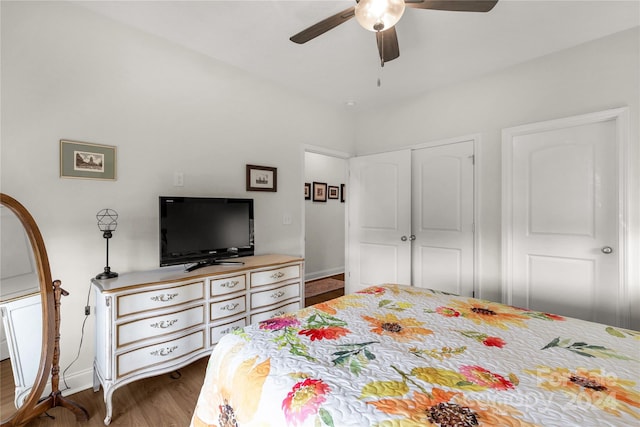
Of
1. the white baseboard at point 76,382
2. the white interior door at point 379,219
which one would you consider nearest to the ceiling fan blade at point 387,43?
the white interior door at point 379,219

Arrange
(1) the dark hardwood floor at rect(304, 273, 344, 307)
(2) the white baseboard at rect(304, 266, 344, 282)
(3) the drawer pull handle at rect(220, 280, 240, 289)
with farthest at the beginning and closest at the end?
(2) the white baseboard at rect(304, 266, 344, 282)
(1) the dark hardwood floor at rect(304, 273, 344, 307)
(3) the drawer pull handle at rect(220, 280, 240, 289)

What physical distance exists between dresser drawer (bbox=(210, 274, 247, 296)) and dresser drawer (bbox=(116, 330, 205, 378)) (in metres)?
0.29

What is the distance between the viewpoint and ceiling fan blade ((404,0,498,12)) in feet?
4.78

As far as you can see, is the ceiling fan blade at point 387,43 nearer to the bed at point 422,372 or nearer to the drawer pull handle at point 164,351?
the bed at point 422,372

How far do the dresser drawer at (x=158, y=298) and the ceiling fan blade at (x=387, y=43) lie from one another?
192 cm

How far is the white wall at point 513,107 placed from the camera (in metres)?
2.21

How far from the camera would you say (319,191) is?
17.0 feet

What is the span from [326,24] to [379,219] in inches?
95.0

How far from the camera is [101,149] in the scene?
82.0 inches

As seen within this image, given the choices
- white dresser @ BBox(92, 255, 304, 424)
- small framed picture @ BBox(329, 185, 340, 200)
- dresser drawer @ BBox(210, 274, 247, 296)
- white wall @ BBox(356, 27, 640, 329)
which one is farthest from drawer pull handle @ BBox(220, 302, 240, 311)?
small framed picture @ BBox(329, 185, 340, 200)

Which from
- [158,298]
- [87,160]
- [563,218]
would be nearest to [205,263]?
[158,298]

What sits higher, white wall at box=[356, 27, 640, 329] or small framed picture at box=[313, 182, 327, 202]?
white wall at box=[356, 27, 640, 329]

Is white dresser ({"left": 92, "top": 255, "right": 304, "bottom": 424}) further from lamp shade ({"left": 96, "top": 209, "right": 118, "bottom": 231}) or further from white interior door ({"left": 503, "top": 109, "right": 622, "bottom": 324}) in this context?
white interior door ({"left": 503, "top": 109, "right": 622, "bottom": 324})

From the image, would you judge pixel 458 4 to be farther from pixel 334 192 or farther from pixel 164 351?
pixel 334 192
